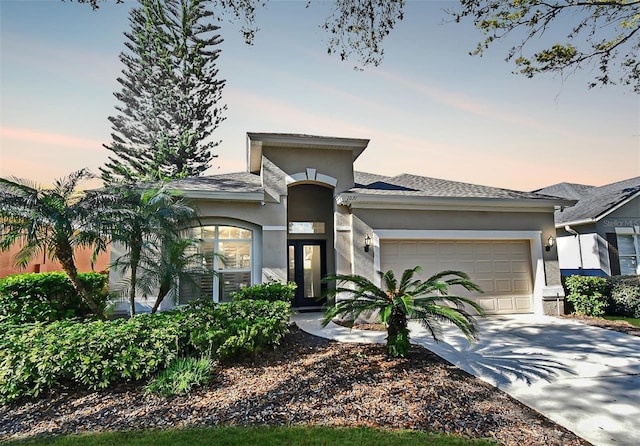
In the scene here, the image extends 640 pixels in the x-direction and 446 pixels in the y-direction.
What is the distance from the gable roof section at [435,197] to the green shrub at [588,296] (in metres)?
2.40

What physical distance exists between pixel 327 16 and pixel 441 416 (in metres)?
8.29

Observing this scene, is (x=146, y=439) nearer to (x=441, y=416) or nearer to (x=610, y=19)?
(x=441, y=416)

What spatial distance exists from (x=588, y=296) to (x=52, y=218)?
13.4 metres

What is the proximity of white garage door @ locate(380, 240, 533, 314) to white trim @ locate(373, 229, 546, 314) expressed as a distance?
0.16 meters

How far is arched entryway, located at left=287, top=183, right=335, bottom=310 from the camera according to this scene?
428 inches

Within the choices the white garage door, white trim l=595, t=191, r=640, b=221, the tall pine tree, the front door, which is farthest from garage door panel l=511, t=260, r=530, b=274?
the tall pine tree

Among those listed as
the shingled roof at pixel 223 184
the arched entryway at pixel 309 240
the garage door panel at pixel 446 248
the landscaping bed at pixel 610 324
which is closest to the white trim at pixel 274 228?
the shingled roof at pixel 223 184

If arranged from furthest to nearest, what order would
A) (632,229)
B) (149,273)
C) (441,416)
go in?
(632,229), (149,273), (441,416)

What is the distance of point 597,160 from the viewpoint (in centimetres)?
1368

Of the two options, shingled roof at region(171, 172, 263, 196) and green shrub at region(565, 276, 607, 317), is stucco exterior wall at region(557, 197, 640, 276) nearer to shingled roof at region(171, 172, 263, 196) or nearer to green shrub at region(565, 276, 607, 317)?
green shrub at region(565, 276, 607, 317)

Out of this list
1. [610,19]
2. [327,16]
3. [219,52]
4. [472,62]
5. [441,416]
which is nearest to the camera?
[441,416]

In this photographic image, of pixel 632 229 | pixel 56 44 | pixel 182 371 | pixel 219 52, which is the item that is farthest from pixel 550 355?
pixel 219 52

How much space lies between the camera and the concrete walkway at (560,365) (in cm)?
382

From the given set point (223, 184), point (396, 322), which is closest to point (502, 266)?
point (396, 322)
